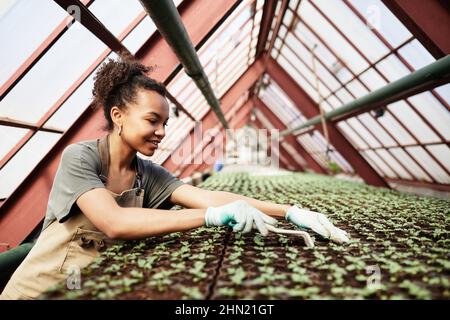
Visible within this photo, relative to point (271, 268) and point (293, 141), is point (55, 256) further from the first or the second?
point (293, 141)

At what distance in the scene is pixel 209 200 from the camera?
87.5 inches

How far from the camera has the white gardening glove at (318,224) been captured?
5.70ft

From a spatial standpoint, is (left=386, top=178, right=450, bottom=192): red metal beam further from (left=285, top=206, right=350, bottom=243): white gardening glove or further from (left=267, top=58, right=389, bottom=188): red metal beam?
(left=285, top=206, right=350, bottom=243): white gardening glove

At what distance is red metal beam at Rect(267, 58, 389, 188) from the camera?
8672 millimetres

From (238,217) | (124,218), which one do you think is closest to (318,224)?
(238,217)

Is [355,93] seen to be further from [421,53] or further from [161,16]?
[161,16]

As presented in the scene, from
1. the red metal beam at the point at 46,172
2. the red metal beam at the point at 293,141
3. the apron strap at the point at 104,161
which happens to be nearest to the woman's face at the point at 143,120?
the apron strap at the point at 104,161

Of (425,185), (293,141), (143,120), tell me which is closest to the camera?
(143,120)

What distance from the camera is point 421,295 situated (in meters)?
1.02

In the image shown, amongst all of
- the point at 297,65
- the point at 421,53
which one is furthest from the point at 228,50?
the point at 421,53

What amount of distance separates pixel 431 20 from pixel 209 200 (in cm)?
367

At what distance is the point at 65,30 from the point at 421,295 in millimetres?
3414

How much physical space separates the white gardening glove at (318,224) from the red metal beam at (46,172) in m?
Answer: 2.85
